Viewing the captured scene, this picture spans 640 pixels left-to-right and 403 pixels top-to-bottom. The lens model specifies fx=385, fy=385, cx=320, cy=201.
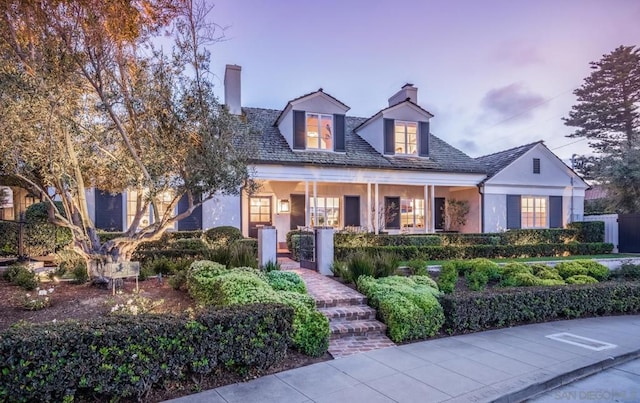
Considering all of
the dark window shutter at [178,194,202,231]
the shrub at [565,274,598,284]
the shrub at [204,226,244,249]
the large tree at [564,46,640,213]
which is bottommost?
the shrub at [565,274,598,284]

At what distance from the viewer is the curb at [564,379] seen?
13.8 ft

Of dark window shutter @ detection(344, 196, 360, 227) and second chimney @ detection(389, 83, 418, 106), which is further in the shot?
second chimney @ detection(389, 83, 418, 106)

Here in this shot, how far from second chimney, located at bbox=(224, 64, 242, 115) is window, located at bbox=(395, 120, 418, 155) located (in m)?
6.94

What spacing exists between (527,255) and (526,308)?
8.38 m

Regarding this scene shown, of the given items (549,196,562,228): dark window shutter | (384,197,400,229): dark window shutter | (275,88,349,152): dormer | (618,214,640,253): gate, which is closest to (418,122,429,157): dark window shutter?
(384,197,400,229): dark window shutter

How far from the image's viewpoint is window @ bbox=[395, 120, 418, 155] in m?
17.1

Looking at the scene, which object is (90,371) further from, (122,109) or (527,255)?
(527,255)

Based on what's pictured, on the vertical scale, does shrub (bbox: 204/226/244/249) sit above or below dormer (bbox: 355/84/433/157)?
below

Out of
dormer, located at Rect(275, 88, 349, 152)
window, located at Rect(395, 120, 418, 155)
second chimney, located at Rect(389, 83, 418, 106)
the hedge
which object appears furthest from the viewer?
second chimney, located at Rect(389, 83, 418, 106)

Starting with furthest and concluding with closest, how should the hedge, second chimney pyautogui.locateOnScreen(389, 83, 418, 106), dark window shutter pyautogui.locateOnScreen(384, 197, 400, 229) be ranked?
second chimney pyautogui.locateOnScreen(389, 83, 418, 106)
dark window shutter pyautogui.locateOnScreen(384, 197, 400, 229)
the hedge

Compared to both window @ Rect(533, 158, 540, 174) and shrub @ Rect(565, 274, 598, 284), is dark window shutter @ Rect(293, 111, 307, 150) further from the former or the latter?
window @ Rect(533, 158, 540, 174)

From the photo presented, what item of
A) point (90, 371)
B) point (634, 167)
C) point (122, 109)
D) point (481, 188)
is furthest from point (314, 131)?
point (634, 167)

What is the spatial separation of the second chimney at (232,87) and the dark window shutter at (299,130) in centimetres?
249

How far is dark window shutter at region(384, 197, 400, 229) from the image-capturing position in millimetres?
17781
